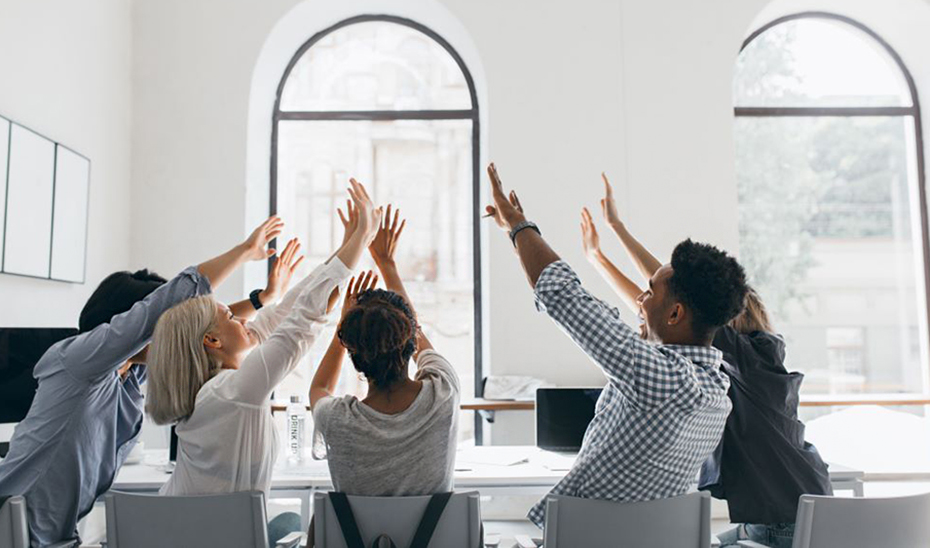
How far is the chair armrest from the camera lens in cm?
173

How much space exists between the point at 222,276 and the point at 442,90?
2.86 m

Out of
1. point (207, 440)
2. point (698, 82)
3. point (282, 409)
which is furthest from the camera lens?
point (698, 82)

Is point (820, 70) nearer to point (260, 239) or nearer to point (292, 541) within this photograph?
point (260, 239)

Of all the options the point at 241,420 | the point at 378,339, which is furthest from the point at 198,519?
the point at 378,339

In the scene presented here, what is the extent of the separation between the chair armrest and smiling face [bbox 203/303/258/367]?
0.45 metres

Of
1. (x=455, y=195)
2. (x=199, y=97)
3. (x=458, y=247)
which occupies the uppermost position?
(x=199, y=97)

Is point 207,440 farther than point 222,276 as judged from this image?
No

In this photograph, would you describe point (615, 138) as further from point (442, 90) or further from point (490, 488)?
point (490, 488)

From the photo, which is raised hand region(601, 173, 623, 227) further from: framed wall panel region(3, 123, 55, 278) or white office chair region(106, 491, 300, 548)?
framed wall panel region(3, 123, 55, 278)

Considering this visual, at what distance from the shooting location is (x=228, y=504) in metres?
1.58

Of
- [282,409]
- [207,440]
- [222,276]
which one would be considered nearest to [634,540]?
[207,440]

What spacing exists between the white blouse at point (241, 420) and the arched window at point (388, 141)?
9.18ft

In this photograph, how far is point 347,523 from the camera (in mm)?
1545

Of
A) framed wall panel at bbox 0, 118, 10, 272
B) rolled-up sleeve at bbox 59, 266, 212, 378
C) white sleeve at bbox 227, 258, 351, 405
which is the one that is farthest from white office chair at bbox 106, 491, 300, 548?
framed wall panel at bbox 0, 118, 10, 272
